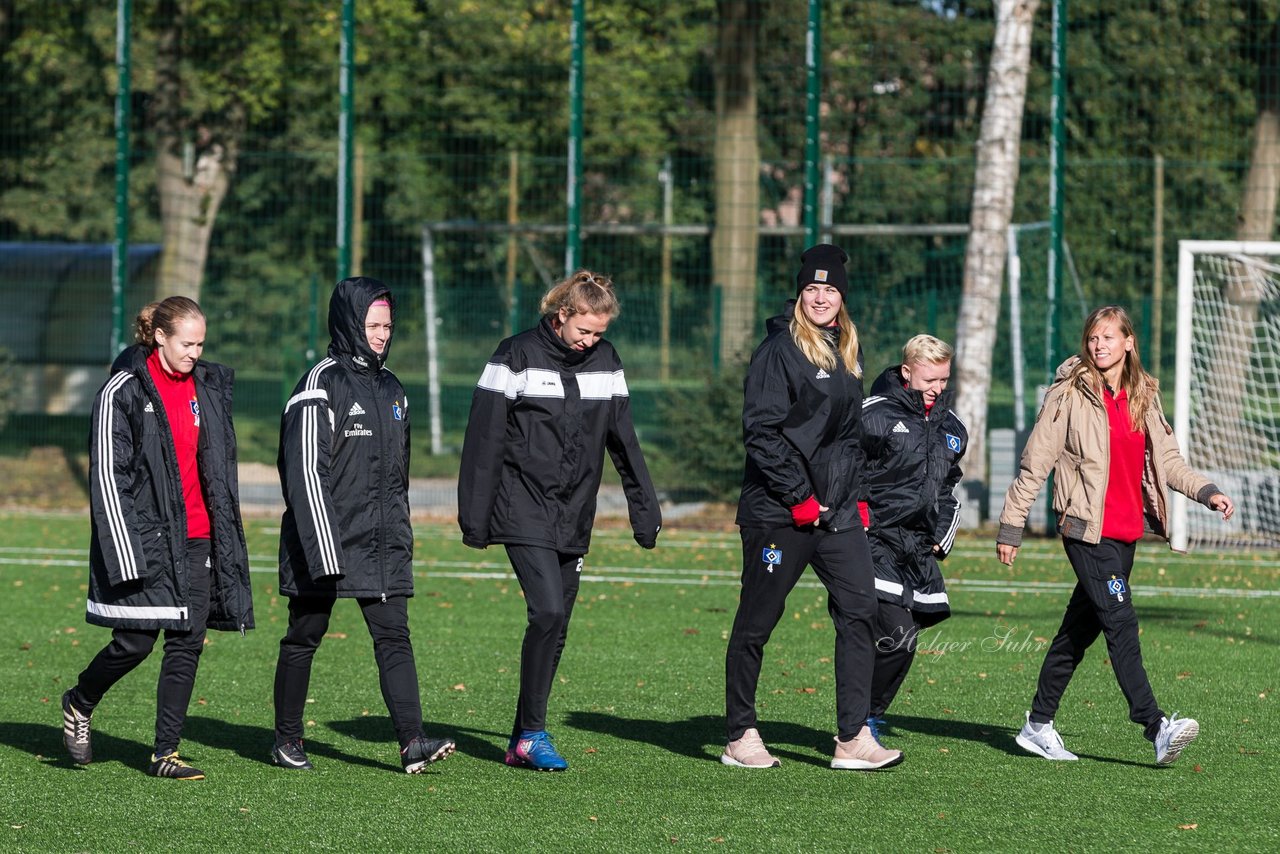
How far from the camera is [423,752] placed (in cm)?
675

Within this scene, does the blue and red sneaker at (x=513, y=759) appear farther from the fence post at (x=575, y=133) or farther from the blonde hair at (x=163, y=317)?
the fence post at (x=575, y=133)

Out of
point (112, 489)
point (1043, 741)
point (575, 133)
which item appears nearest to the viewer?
point (112, 489)

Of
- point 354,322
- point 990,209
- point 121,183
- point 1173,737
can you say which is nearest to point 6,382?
point 121,183

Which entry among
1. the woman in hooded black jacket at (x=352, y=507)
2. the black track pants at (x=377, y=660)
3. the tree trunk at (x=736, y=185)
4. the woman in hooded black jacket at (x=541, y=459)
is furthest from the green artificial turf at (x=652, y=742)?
the tree trunk at (x=736, y=185)

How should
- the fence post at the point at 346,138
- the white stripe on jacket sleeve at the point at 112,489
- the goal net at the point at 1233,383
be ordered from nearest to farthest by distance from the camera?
the white stripe on jacket sleeve at the point at 112,489, the goal net at the point at 1233,383, the fence post at the point at 346,138

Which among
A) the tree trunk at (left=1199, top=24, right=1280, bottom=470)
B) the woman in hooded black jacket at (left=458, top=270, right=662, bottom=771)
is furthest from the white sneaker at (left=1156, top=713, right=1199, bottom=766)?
the tree trunk at (left=1199, top=24, right=1280, bottom=470)

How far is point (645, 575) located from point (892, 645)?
6.05m

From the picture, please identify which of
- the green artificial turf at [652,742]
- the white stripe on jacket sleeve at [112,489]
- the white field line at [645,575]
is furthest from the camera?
the white field line at [645,575]

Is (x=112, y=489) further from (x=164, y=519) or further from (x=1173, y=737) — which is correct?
(x=1173, y=737)

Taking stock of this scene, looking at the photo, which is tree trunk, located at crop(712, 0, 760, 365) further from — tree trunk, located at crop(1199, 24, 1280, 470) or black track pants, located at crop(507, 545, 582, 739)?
black track pants, located at crop(507, 545, 582, 739)

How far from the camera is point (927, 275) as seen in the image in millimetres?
19672

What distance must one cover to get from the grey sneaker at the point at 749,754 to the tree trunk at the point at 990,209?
33.7 feet

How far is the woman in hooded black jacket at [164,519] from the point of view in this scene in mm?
6578

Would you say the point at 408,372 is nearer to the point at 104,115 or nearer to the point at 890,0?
the point at 890,0
